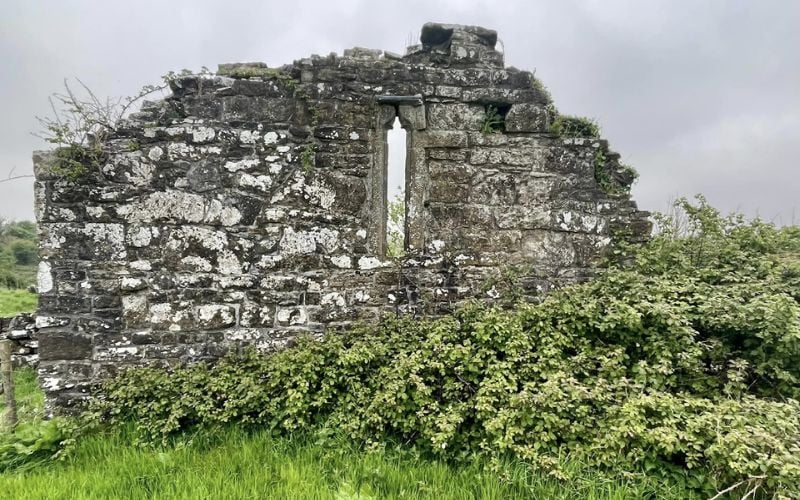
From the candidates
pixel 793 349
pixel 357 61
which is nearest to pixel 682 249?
pixel 793 349

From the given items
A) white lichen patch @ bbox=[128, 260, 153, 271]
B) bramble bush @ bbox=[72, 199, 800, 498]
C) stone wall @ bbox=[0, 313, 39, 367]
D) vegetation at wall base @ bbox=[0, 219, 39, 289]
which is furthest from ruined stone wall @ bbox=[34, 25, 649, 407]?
vegetation at wall base @ bbox=[0, 219, 39, 289]

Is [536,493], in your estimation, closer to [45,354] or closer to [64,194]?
[45,354]

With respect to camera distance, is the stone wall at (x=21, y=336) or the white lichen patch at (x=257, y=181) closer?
the white lichen patch at (x=257, y=181)

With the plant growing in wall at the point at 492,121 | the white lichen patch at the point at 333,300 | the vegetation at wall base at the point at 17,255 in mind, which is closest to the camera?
the white lichen patch at the point at 333,300

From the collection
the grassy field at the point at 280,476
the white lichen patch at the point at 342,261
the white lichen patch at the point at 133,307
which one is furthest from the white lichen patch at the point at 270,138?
the grassy field at the point at 280,476

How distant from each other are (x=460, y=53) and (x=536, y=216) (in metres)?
2.10

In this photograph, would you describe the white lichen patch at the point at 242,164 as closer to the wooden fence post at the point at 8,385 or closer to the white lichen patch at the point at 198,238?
the white lichen patch at the point at 198,238

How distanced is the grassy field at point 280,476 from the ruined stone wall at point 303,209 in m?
1.07

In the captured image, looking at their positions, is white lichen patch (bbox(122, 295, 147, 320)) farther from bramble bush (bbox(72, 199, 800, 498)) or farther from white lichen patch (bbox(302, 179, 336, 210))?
white lichen patch (bbox(302, 179, 336, 210))

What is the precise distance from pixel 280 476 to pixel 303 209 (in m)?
2.64

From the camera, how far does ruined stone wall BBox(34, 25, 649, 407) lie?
4344 mm

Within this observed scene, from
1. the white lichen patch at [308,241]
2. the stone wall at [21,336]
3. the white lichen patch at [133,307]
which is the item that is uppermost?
the white lichen patch at [308,241]

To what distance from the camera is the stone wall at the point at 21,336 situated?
7.88 metres

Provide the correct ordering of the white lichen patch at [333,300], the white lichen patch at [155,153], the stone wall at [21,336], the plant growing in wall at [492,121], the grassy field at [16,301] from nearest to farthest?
the white lichen patch at [155,153]
the white lichen patch at [333,300]
the plant growing in wall at [492,121]
the stone wall at [21,336]
the grassy field at [16,301]
